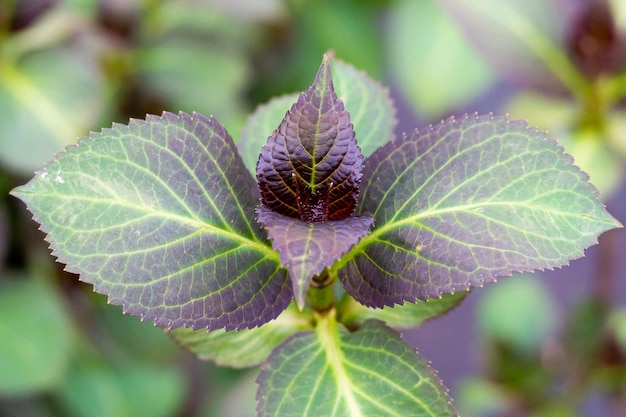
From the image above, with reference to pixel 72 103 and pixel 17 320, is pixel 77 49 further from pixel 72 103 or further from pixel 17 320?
pixel 17 320

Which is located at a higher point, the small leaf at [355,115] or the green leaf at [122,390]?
the small leaf at [355,115]

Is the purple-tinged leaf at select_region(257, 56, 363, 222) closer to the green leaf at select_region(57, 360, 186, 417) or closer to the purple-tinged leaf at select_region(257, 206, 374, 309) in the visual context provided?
the purple-tinged leaf at select_region(257, 206, 374, 309)

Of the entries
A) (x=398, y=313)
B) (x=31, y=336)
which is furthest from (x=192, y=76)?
(x=398, y=313)

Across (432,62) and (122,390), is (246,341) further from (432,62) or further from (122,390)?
(432,62)

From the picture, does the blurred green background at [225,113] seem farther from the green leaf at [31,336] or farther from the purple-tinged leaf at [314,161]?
the purple-tinged leaf at [314,161]

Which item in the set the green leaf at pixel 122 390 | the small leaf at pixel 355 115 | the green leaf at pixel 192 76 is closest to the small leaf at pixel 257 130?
the small leaf at pixel 355 115

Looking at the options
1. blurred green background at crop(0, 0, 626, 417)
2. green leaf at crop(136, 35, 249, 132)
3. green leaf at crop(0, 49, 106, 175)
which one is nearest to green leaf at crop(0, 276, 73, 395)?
blurred green background at crop(0, 0, 626, 417)
